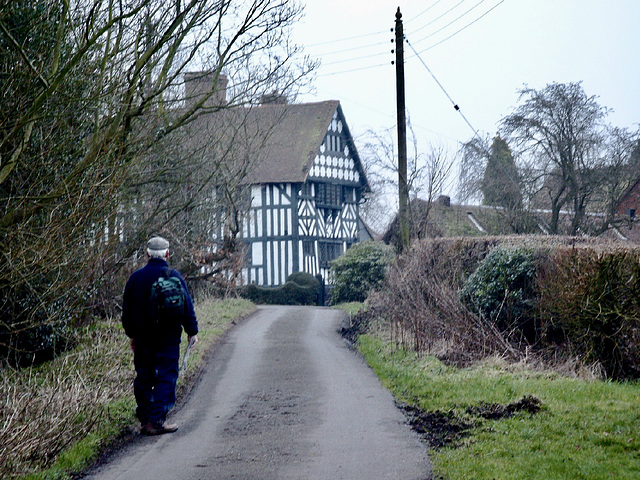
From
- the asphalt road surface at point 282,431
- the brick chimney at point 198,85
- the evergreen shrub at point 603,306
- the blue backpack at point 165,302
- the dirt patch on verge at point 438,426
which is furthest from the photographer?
the brick chimney at point 198,85

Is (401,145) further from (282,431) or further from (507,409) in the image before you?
(282,431)

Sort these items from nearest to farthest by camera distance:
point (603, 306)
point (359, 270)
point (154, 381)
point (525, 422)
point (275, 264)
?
point (525, 422)
point (154, 381)
point (603, 306)
point (359, 270)
point (275, 264)

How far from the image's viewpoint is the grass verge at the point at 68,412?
6.95m

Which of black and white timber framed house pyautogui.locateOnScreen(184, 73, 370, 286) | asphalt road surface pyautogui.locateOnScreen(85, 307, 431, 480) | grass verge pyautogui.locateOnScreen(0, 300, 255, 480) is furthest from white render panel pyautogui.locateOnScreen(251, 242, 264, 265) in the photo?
grass verge pyautogui.locateOnScreen(0, 300, 255, 480)

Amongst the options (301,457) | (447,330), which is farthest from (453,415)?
(447,330)

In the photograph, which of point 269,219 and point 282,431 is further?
point 269,219

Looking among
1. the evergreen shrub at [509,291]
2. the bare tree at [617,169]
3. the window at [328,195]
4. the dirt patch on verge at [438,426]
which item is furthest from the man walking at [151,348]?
the window at [328,195]

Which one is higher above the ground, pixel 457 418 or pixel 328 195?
pixel 328 195

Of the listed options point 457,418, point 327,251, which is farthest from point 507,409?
point 327,251

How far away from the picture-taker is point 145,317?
8.48 meters

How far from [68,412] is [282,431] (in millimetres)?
2272

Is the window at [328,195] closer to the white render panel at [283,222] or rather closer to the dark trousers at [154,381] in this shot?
the white render panel at [283,222]

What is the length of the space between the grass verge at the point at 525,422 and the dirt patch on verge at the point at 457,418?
2 centimetres

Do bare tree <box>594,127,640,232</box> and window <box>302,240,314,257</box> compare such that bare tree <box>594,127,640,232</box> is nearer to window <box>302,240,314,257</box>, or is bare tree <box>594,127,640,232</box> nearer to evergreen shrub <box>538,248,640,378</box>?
window <box>302,240,314,257</box>
